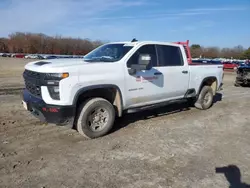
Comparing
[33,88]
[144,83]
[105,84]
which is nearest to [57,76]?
[33,88]

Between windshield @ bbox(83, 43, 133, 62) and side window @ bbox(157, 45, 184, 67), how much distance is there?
3.15ft

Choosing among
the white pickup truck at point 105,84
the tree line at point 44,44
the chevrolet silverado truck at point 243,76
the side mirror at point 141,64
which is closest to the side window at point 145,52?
the white pickup truck at point 105,84

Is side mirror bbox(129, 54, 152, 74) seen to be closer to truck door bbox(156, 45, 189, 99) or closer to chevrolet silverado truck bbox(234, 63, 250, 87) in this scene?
truck door bbox(156, 45, 189, 99)

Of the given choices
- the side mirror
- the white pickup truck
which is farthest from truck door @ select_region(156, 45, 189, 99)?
the side mirror

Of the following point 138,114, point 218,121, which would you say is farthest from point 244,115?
point 138,114

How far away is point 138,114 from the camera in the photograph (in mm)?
7516

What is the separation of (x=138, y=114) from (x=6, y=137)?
11.7 feet

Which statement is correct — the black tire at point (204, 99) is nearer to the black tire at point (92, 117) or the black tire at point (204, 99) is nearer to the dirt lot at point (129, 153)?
the dirt lot at point (129, 153)

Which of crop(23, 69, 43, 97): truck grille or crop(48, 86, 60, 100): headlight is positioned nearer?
crop(48, 86, 60, 100): headlight

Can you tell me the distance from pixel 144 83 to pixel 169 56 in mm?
1272

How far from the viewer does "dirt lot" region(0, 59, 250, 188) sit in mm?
3742

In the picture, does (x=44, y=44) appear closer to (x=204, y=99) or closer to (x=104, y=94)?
(x=204, y=99)

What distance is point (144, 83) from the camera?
5.96m

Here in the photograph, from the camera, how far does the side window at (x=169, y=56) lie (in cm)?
649
